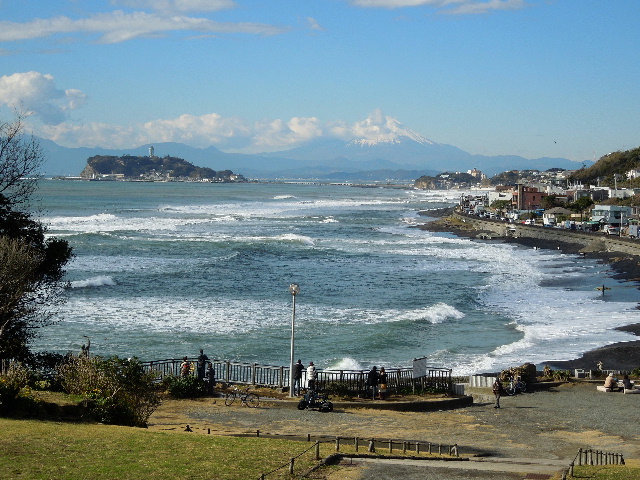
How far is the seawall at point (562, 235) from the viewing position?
6725 cm

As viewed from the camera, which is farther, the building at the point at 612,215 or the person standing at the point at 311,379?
the building at the point at 612,215

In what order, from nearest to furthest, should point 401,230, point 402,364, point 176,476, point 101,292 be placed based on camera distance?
point 176,476
point 402,364
point 101,292
point 401,230

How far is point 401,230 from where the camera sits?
9469cm

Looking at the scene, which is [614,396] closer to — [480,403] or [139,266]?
[480,403]

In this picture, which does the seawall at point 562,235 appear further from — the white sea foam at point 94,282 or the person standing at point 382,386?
the person standing at point 382,386

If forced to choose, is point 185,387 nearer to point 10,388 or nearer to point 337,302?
point 10,388

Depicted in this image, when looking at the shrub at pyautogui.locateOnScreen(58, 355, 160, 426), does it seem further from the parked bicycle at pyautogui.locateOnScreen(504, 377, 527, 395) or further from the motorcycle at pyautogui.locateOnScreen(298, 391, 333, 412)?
the parked bicycle at pyautogui.locateOnScreen(504, 377, 527, 395)

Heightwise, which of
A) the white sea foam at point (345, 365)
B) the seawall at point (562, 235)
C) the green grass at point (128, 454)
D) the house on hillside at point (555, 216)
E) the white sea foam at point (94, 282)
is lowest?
the white sea foam at point (345, 365)

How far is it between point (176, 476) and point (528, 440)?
848 cm

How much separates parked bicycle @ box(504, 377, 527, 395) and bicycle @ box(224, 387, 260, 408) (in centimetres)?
706

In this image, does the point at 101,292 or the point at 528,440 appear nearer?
the point at 528,440

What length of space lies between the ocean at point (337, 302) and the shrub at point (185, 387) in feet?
27.7

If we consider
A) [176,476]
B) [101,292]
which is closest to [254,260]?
[101,292]

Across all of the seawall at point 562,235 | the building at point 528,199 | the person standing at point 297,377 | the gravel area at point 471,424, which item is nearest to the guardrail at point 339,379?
the person standing at point 297,377
